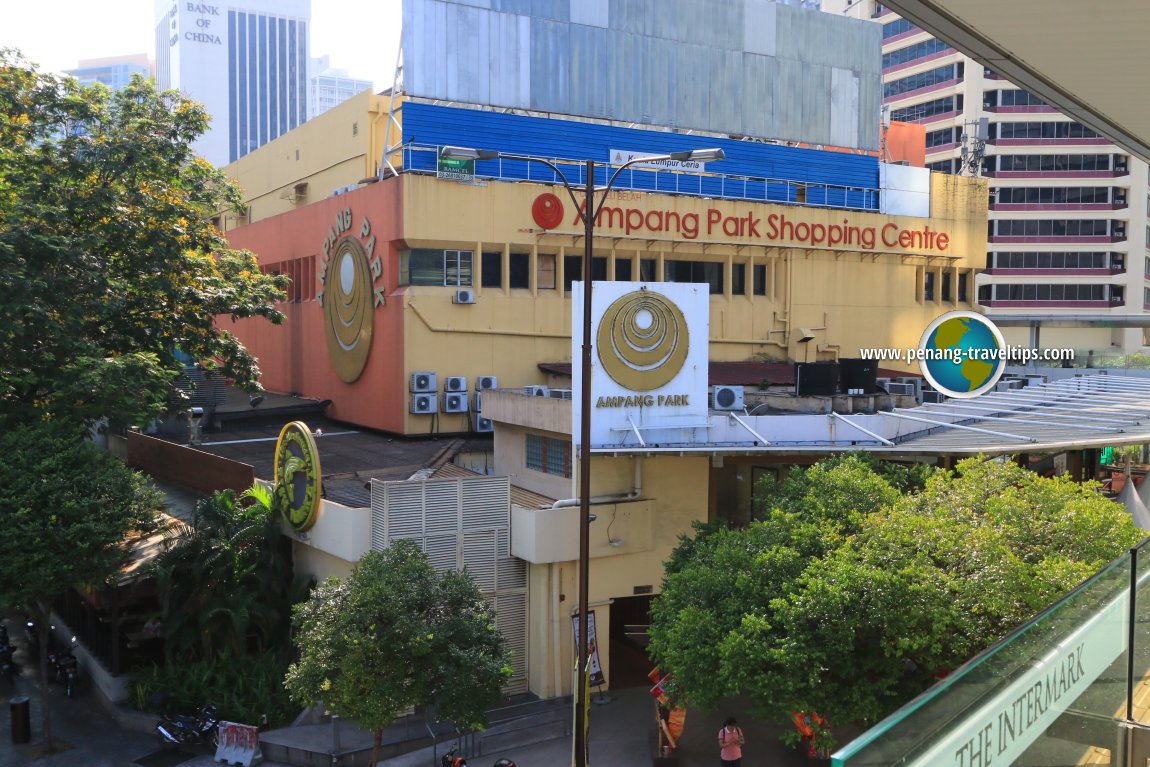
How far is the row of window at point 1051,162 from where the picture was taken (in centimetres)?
6675

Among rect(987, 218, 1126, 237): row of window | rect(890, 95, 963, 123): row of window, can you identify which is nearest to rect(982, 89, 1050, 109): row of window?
rect(890, 95, 963, 123): row of window

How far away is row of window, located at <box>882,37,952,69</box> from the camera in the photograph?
234 ft

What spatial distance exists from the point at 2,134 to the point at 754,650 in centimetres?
2131

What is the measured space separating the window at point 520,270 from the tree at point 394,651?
53.5 ft

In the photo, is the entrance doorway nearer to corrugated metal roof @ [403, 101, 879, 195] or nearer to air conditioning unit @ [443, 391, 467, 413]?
air conditioning unit @ [443, 391, 467, 413]

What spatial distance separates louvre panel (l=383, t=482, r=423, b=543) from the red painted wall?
34.5 feet

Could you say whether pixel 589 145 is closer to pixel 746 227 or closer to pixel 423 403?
pixel 746 227

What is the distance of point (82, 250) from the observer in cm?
2278

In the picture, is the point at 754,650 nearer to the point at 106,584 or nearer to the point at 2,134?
the point at 106,584

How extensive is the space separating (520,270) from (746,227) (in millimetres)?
8619

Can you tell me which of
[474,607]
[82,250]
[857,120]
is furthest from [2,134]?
[857,120]

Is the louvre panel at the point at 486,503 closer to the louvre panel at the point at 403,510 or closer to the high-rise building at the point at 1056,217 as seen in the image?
the louvre panel at the point at 403,510

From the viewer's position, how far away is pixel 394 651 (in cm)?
1739

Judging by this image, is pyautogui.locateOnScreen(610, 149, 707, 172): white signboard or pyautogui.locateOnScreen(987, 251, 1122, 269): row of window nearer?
pyautogui.locateOnScreen(610, 149, 707, 172): white signboard
